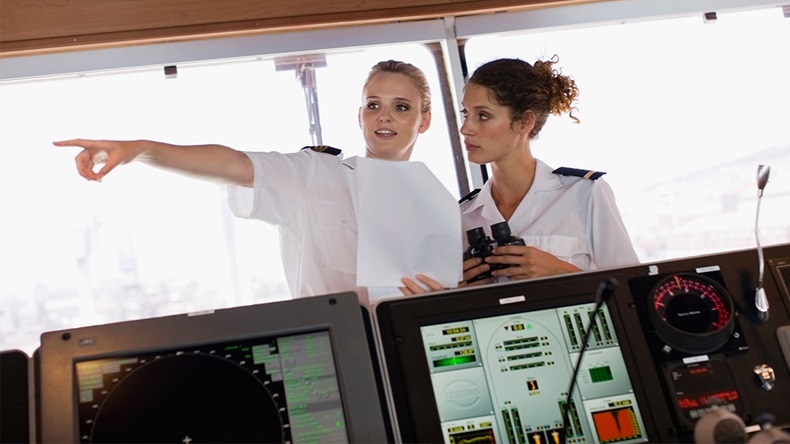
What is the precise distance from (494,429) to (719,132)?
2522 mm

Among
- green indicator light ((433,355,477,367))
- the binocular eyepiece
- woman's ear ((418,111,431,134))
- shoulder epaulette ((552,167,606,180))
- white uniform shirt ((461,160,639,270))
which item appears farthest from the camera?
woman's ear ((418,111,431,134))

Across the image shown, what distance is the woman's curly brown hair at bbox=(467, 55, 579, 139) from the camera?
7.70 feet

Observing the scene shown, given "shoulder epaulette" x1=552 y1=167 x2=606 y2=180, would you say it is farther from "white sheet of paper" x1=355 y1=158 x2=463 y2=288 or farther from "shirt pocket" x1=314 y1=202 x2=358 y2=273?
"white sheet of paper" x1=355 y1=158 x2=463 y2=288

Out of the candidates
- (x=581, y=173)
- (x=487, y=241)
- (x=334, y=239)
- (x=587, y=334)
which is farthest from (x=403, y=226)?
(x=581, y=173)

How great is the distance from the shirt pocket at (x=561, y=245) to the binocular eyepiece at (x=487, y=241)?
393 millimetres

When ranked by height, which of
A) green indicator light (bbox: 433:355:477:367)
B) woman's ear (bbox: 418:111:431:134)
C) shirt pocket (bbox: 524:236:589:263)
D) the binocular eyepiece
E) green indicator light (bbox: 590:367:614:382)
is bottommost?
green indicator light (bbox: 590:367:614:382)

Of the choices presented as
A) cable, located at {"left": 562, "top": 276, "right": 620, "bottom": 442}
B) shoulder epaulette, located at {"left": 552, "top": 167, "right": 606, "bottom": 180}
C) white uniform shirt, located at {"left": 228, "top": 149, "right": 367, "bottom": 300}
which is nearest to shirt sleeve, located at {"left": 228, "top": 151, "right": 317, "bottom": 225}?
white uniform shirt, located at {"left": 228, "top": 149, "right": 367, "bottom": 300}

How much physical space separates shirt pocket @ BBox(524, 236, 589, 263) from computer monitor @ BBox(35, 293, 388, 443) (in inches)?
40.8

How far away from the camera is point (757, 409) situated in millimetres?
1295

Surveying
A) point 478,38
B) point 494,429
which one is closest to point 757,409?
point 494,429

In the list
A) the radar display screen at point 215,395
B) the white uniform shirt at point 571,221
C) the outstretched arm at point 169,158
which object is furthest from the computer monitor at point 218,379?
the white uniform shirt at point 571,221

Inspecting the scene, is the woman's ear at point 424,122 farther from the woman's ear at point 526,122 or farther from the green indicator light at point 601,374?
the green indicator light at point 601,374

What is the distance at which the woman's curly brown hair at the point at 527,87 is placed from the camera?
235 centimetres

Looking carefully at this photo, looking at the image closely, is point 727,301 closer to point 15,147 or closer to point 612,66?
point 612,66
